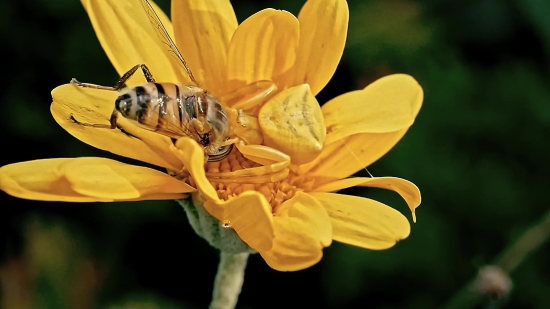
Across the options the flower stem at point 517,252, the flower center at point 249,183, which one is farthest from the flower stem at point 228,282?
the flower stem at point 517,252

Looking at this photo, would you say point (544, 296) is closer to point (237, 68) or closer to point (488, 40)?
point (488, 40)

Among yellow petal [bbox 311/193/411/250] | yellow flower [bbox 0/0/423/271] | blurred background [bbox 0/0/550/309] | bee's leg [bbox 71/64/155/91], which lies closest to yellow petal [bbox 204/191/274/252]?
yellow flower [bbox 0/0/423/271]

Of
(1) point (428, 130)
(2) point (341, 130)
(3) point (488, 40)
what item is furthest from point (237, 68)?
(3) point (488, 40)

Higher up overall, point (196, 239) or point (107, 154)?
point (107, 154)

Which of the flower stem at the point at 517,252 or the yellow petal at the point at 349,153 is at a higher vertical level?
the yellow petal at the point at 349,153

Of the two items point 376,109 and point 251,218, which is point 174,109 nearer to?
point 251,218

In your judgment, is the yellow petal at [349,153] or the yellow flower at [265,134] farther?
the yellow petal at [349,153]

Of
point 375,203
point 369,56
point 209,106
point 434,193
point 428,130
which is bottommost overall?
point 434,193

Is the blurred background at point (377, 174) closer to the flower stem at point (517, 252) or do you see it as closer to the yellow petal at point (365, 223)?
the flower stem at point (517, 252)
